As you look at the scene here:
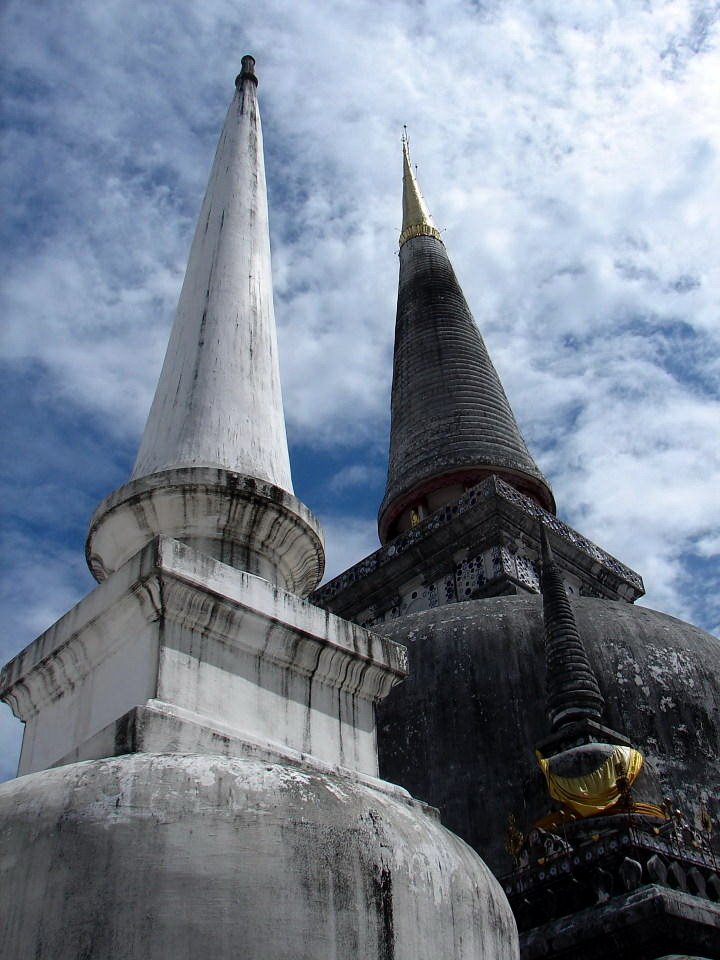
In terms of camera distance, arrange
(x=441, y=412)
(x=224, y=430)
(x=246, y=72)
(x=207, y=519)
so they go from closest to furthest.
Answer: (x=207, y=519) < (x=224, y=430) < (x=246, y=72) < (x=441, y=412)

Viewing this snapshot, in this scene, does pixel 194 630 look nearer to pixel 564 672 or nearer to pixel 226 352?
pixel 226 352

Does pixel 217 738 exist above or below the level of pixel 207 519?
below

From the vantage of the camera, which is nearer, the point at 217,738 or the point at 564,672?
the point at 217,738

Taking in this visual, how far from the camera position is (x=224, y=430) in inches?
173

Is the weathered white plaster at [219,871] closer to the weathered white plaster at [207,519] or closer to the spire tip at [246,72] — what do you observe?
the weathered white plaster at [207,519]

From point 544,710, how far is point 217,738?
8.12 meters

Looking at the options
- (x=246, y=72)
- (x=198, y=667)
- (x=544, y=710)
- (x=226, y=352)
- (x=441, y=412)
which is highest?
(x=441, y=412)

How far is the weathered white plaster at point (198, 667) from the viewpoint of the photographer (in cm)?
332

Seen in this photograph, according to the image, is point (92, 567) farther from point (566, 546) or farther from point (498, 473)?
point (498, 473)

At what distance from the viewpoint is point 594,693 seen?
9.37m

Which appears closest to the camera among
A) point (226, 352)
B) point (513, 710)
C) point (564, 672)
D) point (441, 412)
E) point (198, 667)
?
point (198, 667)

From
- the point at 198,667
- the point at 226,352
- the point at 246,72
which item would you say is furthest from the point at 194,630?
the point at 246,72

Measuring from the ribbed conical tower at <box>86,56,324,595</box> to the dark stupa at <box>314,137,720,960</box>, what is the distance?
4120 millimetres

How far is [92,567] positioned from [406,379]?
2027 centimetres
